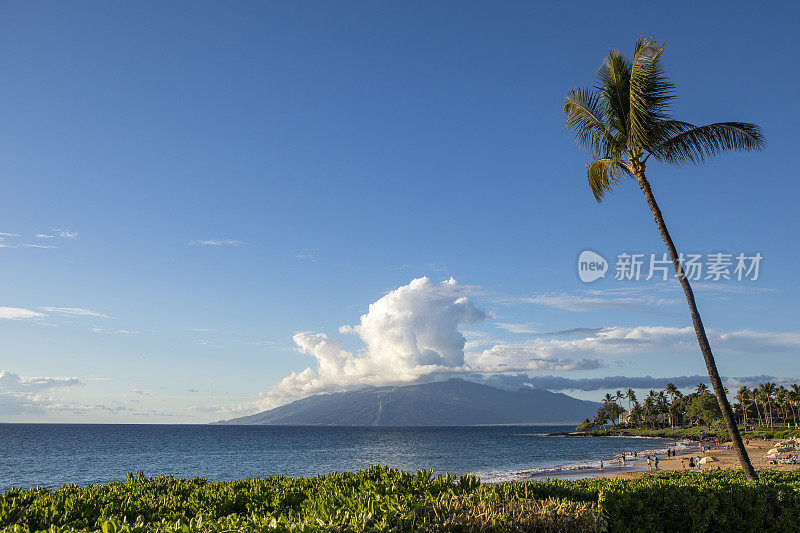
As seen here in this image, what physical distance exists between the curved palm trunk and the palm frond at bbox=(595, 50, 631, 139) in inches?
55.0

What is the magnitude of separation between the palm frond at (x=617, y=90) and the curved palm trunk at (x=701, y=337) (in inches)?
55.0

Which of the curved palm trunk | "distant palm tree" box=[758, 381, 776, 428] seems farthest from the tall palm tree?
"distant palm tree" box=[758, 381, 776, 428]

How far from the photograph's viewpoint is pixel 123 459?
85000 millimetres

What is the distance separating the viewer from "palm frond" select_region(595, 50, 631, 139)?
50.0ft

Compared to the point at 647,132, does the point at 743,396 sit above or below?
below

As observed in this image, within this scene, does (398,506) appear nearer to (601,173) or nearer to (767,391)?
(601,173)

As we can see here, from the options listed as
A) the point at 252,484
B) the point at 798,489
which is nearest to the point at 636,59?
the point at 798,489

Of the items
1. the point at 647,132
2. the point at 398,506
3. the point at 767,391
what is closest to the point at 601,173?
the point at 647,132

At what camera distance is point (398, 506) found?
210 inches

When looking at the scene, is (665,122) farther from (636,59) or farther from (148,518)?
(148,518)

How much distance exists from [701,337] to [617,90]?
7906mm

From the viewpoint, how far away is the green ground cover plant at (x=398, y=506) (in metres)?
5.16

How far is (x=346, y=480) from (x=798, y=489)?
10.6m

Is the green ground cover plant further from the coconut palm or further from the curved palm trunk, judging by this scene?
the coconut palm
